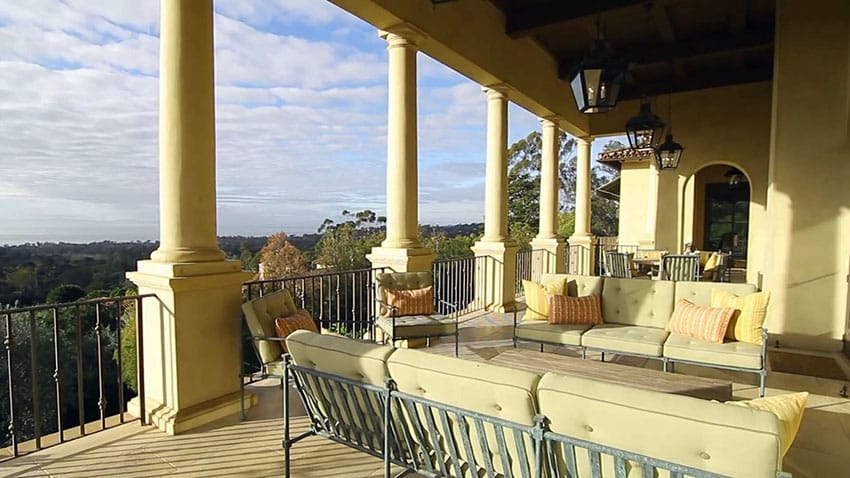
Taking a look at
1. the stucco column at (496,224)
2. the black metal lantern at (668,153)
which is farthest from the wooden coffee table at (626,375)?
the black metal lantern at (668,153)

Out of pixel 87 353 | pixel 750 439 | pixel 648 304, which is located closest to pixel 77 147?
pixel 87 353

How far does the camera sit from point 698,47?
719cm

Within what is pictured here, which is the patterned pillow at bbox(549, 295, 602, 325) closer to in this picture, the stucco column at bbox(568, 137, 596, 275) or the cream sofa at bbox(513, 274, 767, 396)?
the cream sofa at bbox(513, 274, 767, 396)

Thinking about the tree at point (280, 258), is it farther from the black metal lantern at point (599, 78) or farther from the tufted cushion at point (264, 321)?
the black metal lantern at point (599, 78)

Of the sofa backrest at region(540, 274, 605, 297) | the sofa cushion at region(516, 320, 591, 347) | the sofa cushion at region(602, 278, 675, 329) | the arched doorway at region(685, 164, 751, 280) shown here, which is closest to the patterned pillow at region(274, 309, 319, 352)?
the sofa cushion at region(516, 320, 591, 347)

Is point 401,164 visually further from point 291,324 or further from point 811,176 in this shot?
point 811,176

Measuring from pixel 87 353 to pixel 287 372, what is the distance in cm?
990

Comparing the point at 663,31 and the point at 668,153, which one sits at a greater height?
the point at 663,31

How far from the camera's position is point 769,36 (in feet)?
21.9

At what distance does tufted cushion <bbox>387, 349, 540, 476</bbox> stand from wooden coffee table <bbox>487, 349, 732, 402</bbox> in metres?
1.17

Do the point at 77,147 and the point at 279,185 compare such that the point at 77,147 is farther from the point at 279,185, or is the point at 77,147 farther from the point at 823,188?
the point at 823,188

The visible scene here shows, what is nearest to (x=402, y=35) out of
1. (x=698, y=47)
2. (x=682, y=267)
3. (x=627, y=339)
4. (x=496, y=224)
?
(x=496, y=224)

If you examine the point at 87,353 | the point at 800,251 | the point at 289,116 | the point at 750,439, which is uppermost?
the point at 289,116

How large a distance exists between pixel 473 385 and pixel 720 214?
537 inches
